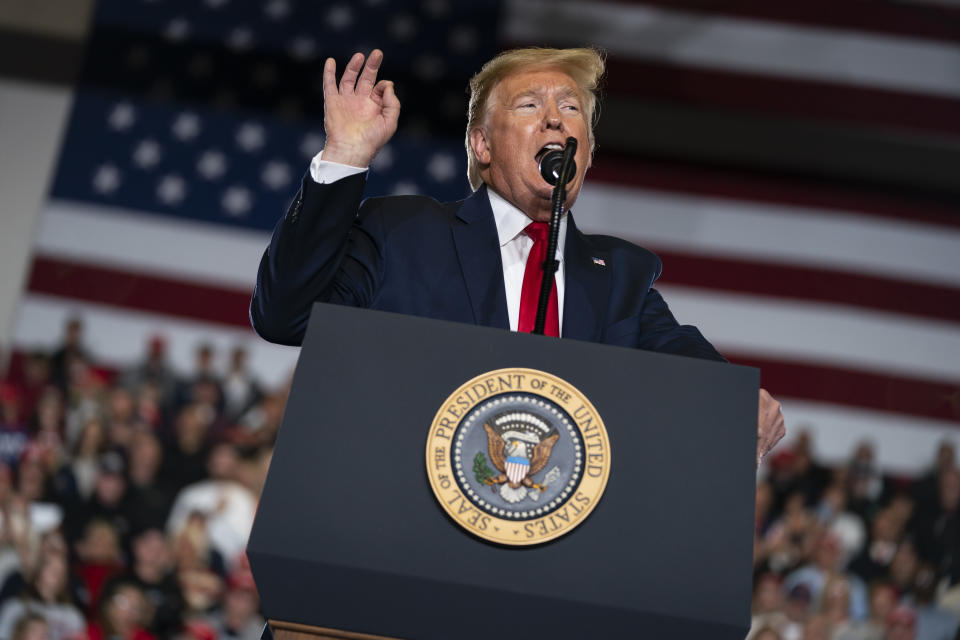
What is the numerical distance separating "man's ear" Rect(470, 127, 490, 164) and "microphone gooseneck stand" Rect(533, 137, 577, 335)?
19 centimetres

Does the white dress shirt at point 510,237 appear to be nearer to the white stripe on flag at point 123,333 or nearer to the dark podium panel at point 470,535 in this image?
the dark podium panel at point 470,535

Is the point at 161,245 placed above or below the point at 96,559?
above

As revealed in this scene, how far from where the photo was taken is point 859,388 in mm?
7062

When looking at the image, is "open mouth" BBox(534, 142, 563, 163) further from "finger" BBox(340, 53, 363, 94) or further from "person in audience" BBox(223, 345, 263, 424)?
"person in audience" BBox(223, 345, 263, 424)

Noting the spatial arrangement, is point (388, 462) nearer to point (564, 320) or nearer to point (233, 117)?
point (564, 320)

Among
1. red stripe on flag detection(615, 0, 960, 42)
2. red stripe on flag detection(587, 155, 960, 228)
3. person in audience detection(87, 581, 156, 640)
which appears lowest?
person in audience detection(87, 581, 156, 640)

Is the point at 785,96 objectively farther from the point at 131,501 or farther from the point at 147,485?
the point at 131,501

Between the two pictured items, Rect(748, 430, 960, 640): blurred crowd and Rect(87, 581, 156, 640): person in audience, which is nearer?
Rect(87, 581, 156, 640): person in audience

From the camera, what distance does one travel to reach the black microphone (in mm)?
1196

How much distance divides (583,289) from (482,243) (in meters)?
0.14

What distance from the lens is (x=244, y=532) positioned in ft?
16.4

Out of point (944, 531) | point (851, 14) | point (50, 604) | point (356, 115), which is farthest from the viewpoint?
point (851, 14)

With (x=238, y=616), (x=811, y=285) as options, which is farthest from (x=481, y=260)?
(x=811, y=285)

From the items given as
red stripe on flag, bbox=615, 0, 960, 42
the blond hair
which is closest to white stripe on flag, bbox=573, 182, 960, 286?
red stripe on flag, bbox=615, 0, 960, 42
